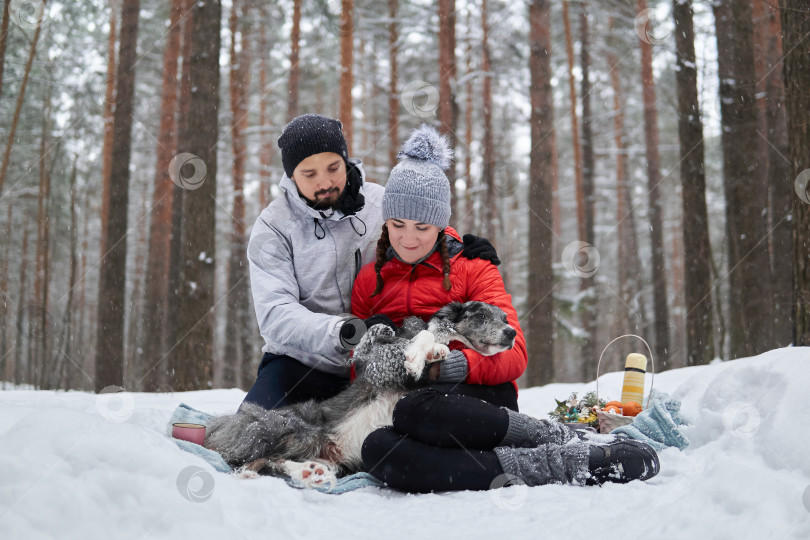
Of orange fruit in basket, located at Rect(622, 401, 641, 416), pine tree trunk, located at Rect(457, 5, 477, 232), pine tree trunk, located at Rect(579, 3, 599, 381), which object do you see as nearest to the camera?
orange fruit in basket, located at Rect(622, 401, 641, 416)

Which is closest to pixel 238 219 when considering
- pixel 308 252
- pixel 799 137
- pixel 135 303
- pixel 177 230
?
pixel 177 230

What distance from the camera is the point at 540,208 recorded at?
10.5 m

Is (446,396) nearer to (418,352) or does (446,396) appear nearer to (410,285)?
(418,352)

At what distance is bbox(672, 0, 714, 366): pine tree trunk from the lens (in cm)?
903

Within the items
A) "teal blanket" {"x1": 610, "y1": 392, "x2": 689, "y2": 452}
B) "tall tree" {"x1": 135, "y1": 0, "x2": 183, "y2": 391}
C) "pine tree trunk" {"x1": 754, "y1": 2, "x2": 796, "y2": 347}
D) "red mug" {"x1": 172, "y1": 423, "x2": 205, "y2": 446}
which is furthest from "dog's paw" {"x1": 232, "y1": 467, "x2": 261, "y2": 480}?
"tall tree" {"x1": 135, "y1": 0, "x2": 183, "y2": 391}

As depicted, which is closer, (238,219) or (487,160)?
(487,160)

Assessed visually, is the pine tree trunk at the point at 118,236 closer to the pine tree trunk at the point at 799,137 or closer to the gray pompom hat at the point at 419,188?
the gray pompom hat at the point at 419,188

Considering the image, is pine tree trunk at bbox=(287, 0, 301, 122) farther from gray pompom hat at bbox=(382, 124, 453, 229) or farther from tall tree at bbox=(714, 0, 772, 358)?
gray pompom hat at bbox=(382, 124, 453, 229)

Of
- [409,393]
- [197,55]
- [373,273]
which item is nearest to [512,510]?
[409,393]

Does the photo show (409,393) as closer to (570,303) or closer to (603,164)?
(570,303)

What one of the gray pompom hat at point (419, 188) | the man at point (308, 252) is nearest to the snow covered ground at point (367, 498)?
the man at point (308, 252)

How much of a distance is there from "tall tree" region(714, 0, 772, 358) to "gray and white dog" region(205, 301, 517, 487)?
6579 mm

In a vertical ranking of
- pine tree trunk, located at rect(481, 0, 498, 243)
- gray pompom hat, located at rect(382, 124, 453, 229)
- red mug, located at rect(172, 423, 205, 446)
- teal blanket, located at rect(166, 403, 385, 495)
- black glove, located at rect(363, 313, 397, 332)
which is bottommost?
teal blanket, located at rect(166, 403, 385, 495)

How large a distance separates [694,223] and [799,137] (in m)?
3.67
